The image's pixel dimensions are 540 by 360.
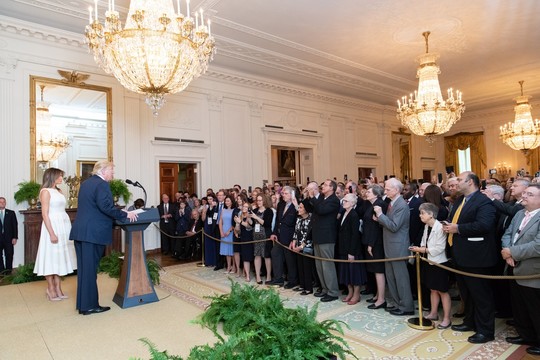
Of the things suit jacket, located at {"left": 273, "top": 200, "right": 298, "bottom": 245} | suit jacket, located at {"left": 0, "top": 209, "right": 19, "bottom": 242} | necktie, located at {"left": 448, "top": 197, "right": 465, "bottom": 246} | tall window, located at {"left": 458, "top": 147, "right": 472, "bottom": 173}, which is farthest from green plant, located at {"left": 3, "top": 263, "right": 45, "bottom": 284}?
tall window, located at {"left": 458, "top": 147, "right": 472, "bottom": 173}

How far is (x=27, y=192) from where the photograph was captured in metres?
6.87

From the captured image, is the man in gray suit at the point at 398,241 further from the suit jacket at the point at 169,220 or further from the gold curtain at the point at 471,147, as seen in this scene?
the gold curtain at the point at 471,147

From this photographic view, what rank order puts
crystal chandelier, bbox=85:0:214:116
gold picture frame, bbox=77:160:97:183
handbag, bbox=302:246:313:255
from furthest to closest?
gold picture frame, bbox=77:160:97:183 → handbag, bbox=302:246:313:255 → crystal chandelier, bbox=85:0:214:116

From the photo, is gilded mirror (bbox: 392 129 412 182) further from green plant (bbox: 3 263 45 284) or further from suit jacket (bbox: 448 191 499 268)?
green plant (bbox: 3 263 45 284)

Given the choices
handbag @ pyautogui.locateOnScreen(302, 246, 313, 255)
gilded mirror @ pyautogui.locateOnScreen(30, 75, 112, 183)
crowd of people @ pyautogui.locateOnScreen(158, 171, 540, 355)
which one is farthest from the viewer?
gilded mirror @ pyautogui.locateOnScreen(30, 75, 112, 183)

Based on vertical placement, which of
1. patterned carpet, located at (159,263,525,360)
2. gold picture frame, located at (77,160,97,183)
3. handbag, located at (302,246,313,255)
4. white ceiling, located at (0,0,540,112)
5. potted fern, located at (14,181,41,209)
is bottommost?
patterned carpet, located at (159,263,525,360)

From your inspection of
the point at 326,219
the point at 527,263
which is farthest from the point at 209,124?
the point at 527,263

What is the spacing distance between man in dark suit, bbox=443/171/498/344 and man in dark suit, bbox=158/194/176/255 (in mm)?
6655

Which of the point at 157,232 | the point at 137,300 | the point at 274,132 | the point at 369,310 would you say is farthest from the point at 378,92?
the point at 137,300

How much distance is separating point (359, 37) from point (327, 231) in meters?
5.64

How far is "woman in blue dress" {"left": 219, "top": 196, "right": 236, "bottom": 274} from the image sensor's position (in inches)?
259

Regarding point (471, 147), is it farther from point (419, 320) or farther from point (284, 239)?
point (419, 320)

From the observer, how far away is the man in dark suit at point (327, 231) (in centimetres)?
485

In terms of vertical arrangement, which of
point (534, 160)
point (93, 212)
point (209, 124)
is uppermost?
point (209, 124)
